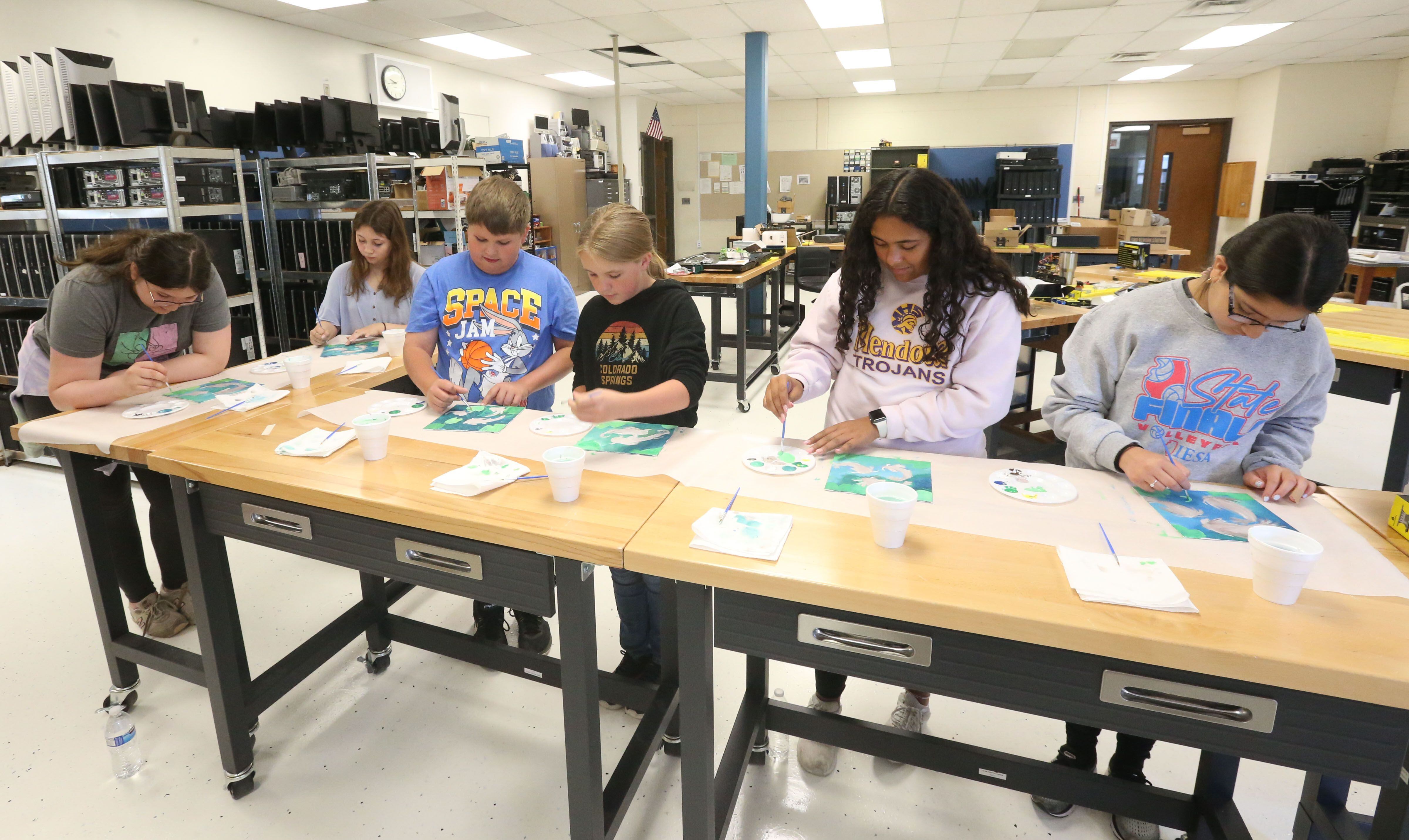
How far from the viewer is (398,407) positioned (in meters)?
1.91

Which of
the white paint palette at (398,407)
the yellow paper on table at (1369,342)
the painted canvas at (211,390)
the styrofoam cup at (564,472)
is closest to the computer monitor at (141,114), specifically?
the painted canvas at (211,390)

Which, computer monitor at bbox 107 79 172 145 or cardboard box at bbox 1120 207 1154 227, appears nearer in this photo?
computer monitor at bbox 107 79 172 145

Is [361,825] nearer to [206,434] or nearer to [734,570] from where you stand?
[206,434]

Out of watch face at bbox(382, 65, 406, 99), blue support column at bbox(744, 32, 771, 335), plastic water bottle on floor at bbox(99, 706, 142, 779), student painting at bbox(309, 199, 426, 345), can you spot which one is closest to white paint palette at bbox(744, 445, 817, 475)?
plastic water bottle on floor at bbox(99, 706, 142, 779)

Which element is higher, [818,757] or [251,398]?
[251,398]

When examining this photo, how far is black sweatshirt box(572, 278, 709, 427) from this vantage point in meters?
1.74

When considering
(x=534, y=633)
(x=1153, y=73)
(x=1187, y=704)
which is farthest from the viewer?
(x=1153, y=73)

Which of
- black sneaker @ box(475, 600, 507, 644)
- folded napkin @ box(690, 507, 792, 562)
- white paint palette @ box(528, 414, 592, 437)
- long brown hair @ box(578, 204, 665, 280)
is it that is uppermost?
long brown hair @ box(578, 204, 665, 280)

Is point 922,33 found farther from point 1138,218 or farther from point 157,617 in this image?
point 157,617

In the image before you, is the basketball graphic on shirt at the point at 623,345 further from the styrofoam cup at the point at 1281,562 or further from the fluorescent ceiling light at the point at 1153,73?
the fluorescent ceiling light at the point at 1153,73

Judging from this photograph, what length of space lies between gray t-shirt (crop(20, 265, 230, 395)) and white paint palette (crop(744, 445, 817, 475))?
5.38 ft

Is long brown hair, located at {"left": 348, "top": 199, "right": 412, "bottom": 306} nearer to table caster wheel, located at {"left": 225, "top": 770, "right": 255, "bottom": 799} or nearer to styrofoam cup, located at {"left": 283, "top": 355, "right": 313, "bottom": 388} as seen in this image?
styrofoam cup, located at {"left": 283, "top": 355, "right": 313, "bottom": 388}

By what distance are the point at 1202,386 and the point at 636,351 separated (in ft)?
3.99

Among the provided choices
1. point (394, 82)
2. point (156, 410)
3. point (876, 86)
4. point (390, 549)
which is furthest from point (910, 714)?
point (876, 86)
